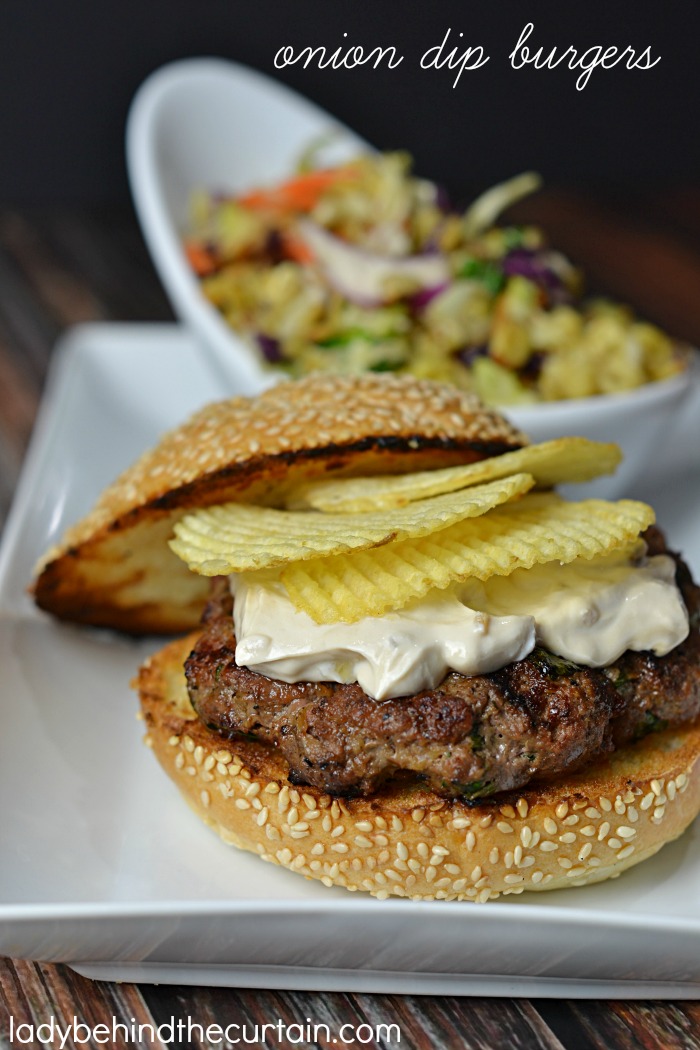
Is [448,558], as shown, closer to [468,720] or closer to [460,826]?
[468,720]

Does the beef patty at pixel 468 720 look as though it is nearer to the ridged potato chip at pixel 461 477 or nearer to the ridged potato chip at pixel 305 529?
the ridged potato chip at pixel 305 529

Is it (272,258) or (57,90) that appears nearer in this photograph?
(272,258)

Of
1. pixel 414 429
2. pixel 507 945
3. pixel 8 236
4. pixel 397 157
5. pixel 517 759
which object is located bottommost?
pixel 8 236

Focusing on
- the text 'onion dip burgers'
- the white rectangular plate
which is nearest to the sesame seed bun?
the text 'onion dip burgers'

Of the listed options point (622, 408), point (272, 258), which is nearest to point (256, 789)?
point (622, 408)

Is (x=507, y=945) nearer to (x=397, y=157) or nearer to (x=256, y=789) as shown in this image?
(x=256, y=789)

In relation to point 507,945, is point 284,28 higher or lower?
higher

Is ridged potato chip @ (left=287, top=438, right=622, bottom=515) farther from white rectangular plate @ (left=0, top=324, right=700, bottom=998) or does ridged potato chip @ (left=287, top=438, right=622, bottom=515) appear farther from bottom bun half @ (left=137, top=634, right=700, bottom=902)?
white rectangular plate @ (left=0, top=324, right=700, bottom=998)
